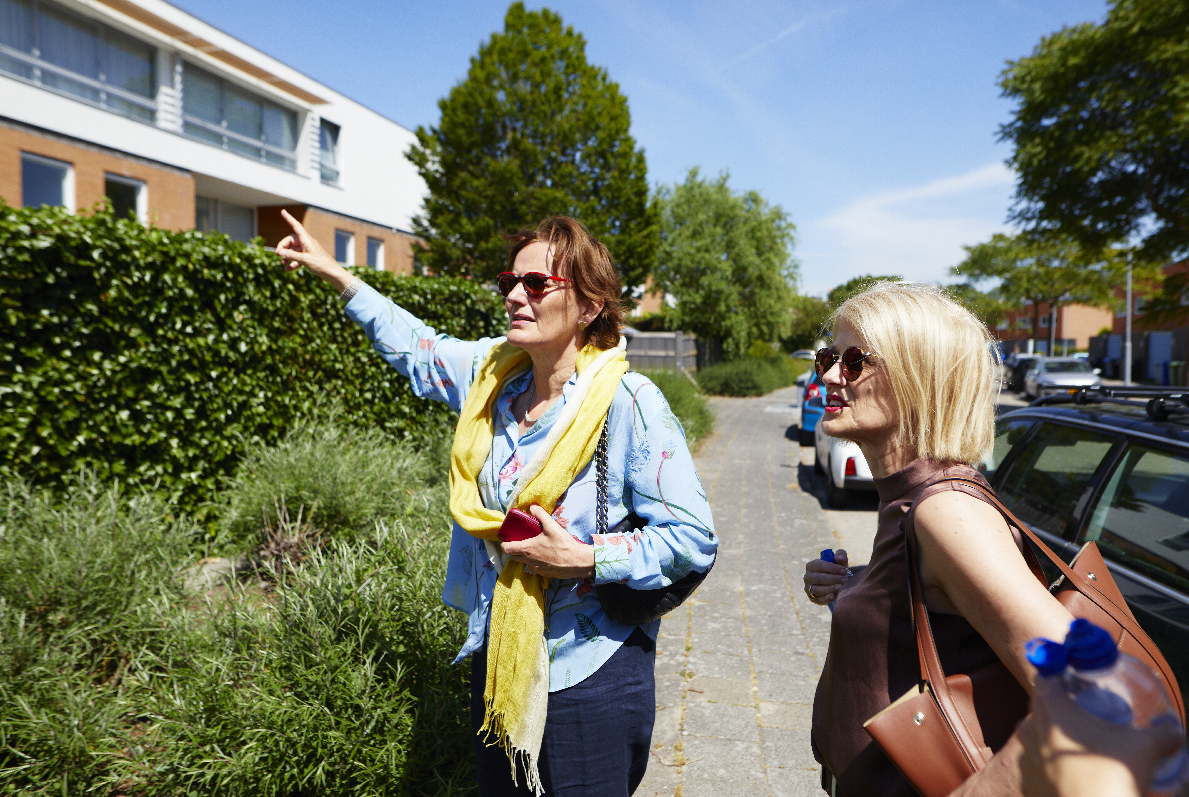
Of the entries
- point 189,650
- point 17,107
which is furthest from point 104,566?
point 17,107

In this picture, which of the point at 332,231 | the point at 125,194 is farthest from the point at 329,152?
the point at 125,194

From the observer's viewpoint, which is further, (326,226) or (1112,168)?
(326,226)

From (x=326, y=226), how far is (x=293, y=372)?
20493mm

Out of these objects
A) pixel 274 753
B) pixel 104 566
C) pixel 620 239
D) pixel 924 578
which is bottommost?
pixel 274 753

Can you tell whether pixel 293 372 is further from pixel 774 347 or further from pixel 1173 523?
pixel 774 347

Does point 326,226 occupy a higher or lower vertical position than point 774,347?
higher

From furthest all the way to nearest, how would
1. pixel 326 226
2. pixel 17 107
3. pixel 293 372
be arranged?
pixel 326 226 < pixel 17 107 < pixel 293 372

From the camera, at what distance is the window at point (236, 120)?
66.6ft

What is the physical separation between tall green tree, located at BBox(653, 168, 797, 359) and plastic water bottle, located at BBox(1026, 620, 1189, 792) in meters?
28.9

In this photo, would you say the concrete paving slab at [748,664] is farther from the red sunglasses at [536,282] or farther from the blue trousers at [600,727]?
the red sunglasses at [536,282]

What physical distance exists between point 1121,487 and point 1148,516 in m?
0.21

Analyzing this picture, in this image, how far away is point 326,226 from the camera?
24.6 meters

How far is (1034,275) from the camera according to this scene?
130ft

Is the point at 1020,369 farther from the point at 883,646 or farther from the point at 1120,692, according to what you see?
the point at 1120,692
